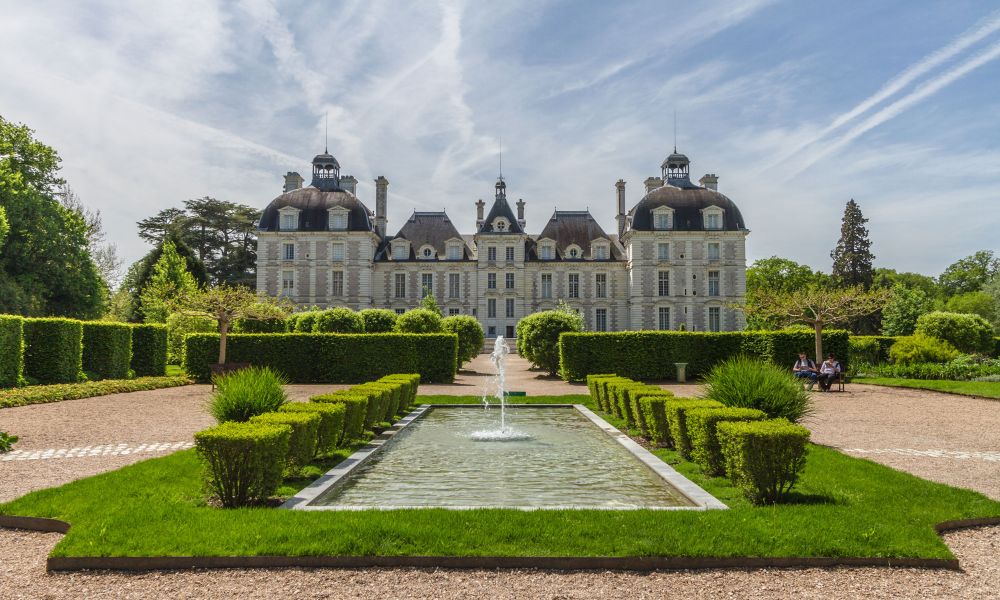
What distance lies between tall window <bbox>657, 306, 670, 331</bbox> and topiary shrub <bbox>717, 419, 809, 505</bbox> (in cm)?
3806

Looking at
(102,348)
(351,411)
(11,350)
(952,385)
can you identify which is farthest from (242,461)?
(952,385)

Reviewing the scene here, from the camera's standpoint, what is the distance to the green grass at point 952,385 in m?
15.1

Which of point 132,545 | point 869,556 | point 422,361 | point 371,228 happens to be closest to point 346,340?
point 422,361

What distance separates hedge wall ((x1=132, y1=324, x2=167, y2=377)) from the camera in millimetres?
21625

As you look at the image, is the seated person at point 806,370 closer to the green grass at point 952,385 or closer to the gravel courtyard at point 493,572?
the gravel courtyard at point 493,572

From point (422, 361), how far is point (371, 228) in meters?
26.8

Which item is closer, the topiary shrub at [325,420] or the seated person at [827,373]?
the topiary shrub at [325,420]

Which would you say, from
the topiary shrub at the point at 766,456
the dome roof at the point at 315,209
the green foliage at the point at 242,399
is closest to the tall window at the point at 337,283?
the dome roof at the point at 315,209

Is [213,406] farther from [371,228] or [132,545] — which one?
[371,228]

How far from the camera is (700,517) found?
189 inches

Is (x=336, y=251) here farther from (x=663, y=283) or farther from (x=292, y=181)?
(x=663, y=283)

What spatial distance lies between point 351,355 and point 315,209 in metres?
26.2

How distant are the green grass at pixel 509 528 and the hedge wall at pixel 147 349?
17932 mm

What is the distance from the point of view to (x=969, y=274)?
60562mm
